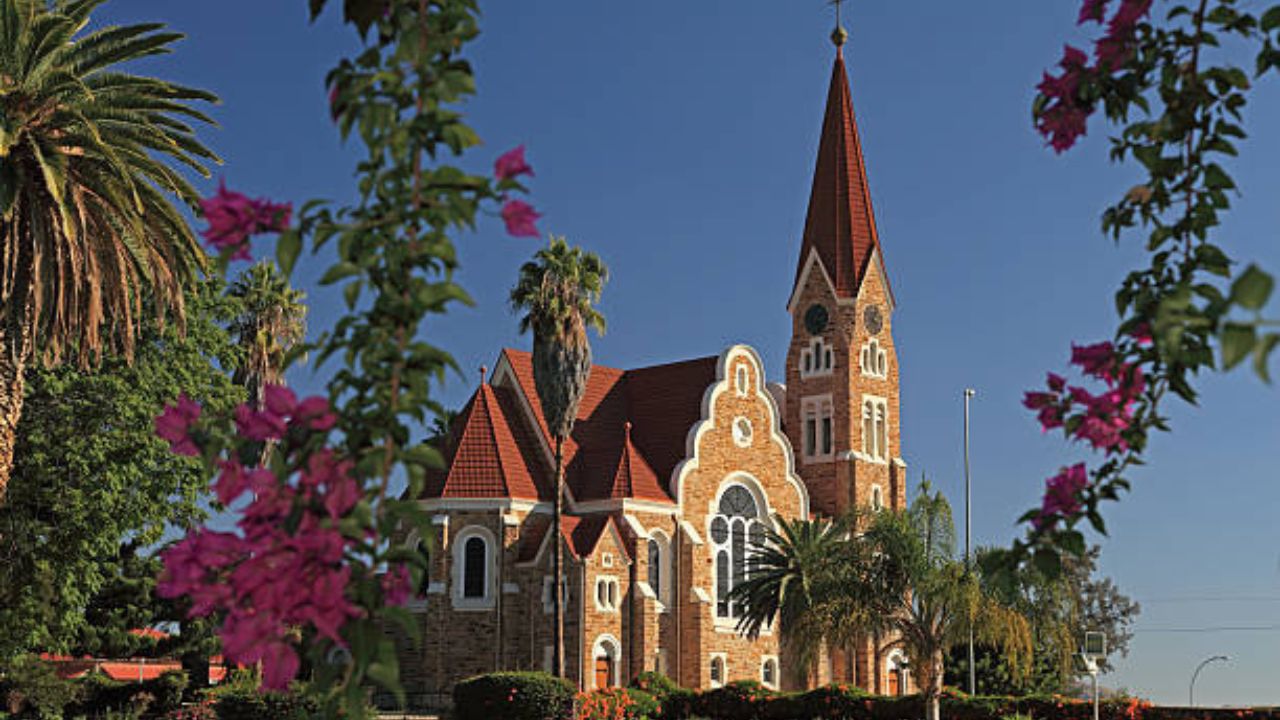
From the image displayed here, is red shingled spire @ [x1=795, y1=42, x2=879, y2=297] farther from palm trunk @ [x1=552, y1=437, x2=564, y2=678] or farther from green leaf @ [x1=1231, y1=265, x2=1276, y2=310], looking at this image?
green leaf @ [x1=1231, y1=265, x2=1276, y2=310]

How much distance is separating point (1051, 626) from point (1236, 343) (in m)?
31.0

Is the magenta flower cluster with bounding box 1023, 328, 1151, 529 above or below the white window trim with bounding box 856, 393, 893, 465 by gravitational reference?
below

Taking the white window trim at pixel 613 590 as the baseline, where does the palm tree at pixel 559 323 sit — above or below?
above

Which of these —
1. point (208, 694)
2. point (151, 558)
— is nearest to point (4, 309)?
point (208, 694)

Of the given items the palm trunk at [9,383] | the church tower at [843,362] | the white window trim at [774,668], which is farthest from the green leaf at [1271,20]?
the church tower at [843,362]

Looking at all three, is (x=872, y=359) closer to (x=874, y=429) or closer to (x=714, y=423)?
(x=874, y=429)

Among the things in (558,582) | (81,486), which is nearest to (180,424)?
(81,486)

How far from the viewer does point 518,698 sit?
36156 mm

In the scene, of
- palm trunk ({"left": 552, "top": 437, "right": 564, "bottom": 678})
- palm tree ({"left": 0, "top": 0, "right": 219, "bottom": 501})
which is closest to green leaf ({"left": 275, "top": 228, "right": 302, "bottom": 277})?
palm tree ({"left": 0, "top": 0, "right": 219, "bottom": 501})

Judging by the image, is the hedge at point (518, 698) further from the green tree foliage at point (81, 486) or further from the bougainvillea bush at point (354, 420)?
the bougainvillea bush at point (354, 420)

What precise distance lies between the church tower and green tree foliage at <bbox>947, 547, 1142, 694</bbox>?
8410 millimetres

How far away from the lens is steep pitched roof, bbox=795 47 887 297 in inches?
2378

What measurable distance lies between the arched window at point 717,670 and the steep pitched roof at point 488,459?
8.88 metres

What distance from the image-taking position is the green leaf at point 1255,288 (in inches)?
109
